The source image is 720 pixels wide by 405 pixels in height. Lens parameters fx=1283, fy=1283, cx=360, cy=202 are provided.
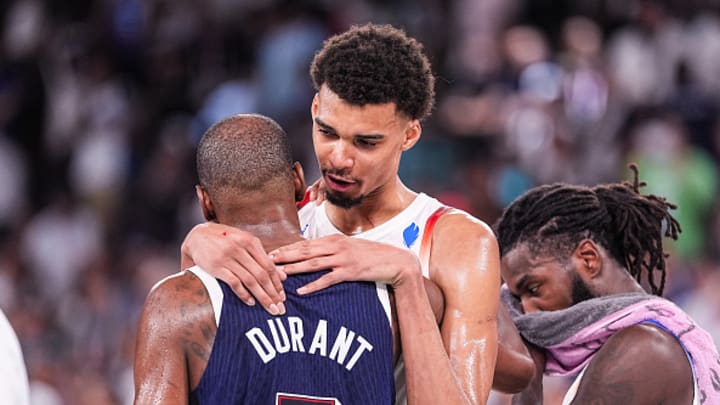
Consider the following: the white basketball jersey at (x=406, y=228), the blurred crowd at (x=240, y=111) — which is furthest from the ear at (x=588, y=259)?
the blurred crowd at (x=240, y=111)

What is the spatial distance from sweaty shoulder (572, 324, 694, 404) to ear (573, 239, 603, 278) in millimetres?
369

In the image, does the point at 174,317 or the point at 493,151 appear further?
the point at 493,151

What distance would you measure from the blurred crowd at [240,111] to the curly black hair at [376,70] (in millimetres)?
4379

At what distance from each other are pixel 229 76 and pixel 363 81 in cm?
823

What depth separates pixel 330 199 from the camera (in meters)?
4.53

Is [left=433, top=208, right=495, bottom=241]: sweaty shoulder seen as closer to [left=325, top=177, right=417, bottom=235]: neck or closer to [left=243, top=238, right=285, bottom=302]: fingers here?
[left=325, top=177, right=417, bottom=235]: neck

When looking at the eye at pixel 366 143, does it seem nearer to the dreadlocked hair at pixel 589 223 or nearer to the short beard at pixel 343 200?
the short beard at pixel 343 200

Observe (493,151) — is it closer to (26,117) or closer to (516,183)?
(516,183)

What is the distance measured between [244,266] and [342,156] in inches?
26.1

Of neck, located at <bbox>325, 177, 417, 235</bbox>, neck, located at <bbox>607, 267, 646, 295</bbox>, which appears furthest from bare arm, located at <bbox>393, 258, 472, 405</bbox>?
neck, located at <bbox>607, 267, 646, 295</bbox>

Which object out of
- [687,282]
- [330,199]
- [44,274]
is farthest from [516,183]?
[330,199]

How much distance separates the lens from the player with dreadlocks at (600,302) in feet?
14.9

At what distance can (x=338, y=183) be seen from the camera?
4434 millimetres

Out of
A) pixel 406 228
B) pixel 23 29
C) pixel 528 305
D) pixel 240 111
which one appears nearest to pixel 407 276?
pixel 406 228
